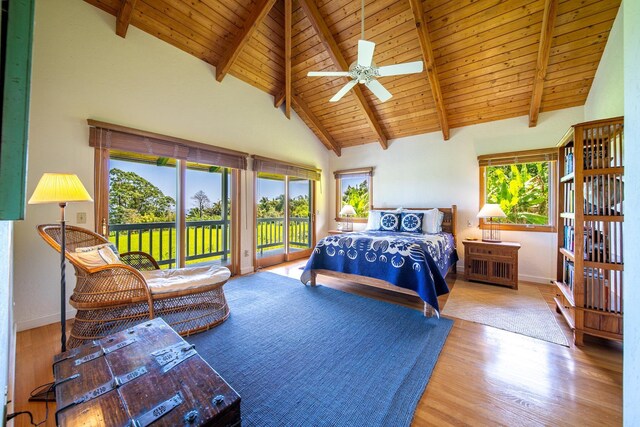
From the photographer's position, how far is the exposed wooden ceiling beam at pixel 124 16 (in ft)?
9.16

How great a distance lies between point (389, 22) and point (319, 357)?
400 cm

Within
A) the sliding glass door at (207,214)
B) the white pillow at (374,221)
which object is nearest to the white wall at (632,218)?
the white pillow at (374,221)

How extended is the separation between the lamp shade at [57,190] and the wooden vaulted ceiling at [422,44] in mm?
2236

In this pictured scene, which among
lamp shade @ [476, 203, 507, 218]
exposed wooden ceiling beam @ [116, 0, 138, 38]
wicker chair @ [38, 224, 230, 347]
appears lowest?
wicker chair @ [38, 224, 230, 347]

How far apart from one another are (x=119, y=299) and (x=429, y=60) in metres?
4.44

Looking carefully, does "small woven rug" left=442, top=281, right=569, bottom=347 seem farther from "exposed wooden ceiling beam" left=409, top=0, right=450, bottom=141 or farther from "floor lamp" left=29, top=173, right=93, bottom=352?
"floor lamp" left=29, top=173, right=93, bottom=352

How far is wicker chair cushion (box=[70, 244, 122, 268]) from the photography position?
210 centimetres

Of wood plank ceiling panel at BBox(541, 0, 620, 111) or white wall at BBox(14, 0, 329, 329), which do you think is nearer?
white wall at BBox(14, 0, 329, 329)

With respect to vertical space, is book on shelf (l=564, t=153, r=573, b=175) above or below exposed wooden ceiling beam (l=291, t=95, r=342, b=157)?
below

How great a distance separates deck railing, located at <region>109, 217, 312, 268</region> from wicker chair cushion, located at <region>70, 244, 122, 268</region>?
3.16 ft

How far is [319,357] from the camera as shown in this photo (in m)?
2.01

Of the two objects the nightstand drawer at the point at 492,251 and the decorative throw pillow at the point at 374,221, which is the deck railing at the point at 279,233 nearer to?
the decorative throw pillow at the point at 374,221

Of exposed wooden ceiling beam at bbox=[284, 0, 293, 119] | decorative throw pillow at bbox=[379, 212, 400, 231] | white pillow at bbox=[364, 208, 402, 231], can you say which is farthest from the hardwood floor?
exposed wooden ceiling beam at bbox=[284, 0, 293, 119]

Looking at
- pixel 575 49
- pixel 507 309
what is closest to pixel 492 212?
pixel 507 309
